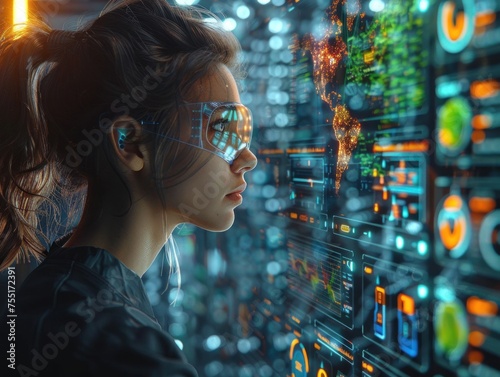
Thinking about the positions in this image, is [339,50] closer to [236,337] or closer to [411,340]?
[411,340]

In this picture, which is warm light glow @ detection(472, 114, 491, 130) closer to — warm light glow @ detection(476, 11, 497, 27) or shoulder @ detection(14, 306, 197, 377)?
warm light glow @ detection(476, 11, 497, 27)

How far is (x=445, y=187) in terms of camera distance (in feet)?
2.68

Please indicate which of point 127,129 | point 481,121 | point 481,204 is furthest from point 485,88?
point 127,129

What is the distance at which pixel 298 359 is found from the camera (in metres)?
1.41

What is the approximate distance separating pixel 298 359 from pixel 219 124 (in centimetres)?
78

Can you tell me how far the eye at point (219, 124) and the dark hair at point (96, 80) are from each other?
6cm

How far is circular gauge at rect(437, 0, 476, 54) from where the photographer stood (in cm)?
76

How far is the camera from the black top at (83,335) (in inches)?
25.9

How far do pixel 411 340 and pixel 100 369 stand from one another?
53cm

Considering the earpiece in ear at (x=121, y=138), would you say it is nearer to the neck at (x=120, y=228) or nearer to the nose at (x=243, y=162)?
the neck at (x=120, y=228)

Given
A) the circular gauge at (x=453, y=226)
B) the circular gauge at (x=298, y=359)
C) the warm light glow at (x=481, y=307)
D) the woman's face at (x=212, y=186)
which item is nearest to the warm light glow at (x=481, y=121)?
the circular gauge at (x=453, y=226)

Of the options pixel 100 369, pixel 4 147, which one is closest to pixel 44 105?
pixel 4 147

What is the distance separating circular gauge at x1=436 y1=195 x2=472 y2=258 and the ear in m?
0.48

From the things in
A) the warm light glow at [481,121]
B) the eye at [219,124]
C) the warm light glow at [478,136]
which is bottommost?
the warm light glow at [478,136]
